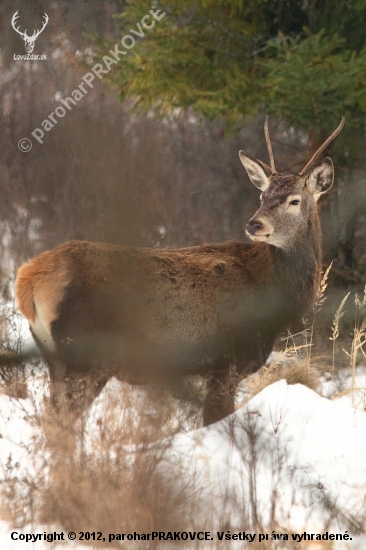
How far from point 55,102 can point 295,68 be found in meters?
6.42

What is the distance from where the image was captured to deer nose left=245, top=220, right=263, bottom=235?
5.61 meters

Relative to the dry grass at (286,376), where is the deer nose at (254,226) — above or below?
above

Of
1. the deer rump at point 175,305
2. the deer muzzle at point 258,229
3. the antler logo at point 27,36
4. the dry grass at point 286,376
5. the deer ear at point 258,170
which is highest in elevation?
the antler logo at point 27,36

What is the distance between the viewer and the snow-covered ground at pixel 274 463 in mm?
3859

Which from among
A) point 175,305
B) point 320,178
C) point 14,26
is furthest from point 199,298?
point 14,26

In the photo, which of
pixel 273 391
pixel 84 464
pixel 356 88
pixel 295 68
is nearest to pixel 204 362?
pixel 273 391

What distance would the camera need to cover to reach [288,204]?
586 cm

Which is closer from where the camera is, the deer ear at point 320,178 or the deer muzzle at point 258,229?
the deer muzzle at point 258,229

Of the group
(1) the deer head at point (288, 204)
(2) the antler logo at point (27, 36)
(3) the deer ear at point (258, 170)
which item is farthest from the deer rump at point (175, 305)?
(2) the antler logo at point (27, 36)

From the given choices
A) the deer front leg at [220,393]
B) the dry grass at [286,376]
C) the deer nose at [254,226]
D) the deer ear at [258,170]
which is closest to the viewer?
the deer front leg at [220,393]

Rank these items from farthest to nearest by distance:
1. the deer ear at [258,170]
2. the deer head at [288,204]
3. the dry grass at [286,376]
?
1. the deer ear at [258,170]
2. the dry grass at [286,376]
3. the deer head at [288,204]

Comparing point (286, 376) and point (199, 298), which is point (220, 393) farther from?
point (286, 376)

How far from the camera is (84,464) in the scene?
12.4 ft

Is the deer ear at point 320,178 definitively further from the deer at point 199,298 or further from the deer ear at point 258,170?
the deer ear at point 258,170
